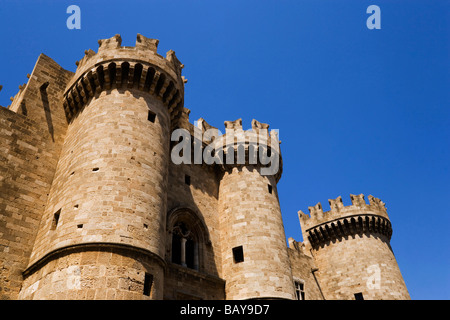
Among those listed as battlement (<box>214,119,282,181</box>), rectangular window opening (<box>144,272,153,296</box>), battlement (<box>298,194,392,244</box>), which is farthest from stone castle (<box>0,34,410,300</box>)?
battlement (<box>298,194,392,244</box>)

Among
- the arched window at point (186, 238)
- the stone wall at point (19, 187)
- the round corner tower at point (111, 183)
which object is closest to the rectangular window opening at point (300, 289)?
the arched window at point (186, 238)

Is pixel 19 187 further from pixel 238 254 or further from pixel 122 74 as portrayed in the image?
pixel 238 254

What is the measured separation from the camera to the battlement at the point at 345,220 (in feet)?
76.8

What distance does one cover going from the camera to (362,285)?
21406 millimetres

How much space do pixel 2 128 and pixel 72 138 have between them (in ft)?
7.23

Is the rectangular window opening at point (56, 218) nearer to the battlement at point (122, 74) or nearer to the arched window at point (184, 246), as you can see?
the arched window at point (184, 246)

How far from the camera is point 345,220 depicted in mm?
23500

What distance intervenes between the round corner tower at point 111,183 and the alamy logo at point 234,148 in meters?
2.11

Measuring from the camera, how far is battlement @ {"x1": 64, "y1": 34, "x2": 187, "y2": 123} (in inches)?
504

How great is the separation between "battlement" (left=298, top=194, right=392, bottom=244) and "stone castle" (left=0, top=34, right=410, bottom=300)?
A: 6.13 meters

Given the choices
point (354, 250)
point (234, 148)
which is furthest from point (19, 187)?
point (354, 250)

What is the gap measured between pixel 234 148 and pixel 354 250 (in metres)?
12.0

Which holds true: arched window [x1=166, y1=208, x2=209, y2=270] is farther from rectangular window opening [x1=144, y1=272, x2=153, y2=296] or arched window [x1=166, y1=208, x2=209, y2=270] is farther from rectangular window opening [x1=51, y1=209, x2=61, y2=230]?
rectangular window opening [x1=51, y1=209, x2=61, y2=230]

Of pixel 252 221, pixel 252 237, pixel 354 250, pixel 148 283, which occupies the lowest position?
pixel 148 283
